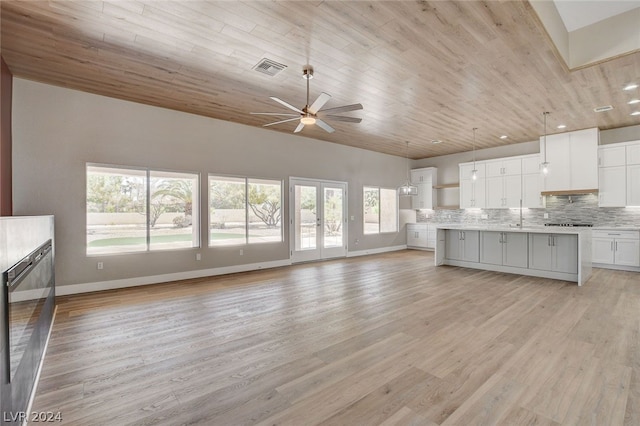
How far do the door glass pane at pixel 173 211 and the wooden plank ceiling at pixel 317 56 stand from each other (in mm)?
→ 1338

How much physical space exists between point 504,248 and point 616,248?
265 cm

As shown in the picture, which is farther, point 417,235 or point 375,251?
point 417,235

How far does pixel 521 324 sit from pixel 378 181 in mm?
6376

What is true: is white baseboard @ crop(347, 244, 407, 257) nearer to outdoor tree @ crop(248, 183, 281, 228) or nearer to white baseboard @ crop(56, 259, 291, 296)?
white baseboard @ crop(56, 259, 291, 296)

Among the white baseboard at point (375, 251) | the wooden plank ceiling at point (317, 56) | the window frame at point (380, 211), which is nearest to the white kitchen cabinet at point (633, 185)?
the wooden plank ceiling at point (317, 56)

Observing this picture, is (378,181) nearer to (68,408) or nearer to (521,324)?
(521,324)

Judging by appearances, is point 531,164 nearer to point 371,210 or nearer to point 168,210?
point 371,210

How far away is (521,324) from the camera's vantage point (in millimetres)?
3414

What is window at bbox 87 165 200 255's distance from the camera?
4.90 meters

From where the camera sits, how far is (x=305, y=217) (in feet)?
24.9

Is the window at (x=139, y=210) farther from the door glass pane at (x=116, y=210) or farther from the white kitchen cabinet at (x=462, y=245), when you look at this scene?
the white kitchen cabinet at (x=462, y=245)

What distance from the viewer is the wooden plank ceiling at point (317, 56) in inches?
110

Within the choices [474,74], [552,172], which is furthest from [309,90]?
[552,172]

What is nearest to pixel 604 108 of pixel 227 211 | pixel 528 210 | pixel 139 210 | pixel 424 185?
pixel 528 210
